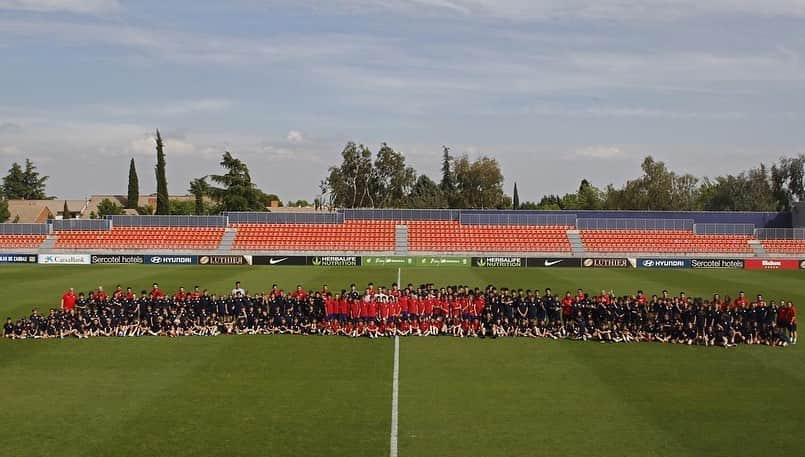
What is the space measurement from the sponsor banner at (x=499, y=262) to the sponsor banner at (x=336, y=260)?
830cm

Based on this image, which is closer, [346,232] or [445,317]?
[445,317]

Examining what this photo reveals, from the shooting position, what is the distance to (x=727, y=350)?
1964cm

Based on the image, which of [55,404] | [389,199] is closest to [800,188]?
[389,199]

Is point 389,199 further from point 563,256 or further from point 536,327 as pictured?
point 536,327

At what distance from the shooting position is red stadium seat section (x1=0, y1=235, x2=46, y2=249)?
5353 centimetres

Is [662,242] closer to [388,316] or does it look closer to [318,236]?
[318,236]

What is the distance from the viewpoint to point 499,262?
51.0 meters

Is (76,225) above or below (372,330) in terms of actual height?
above

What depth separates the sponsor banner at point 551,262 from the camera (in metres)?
50.9

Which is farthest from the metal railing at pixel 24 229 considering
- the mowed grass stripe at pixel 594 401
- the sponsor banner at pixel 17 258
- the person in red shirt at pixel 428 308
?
the mowed grass stripe at pixel 594 401

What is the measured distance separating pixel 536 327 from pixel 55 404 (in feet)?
42.8

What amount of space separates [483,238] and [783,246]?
2275 centimetres

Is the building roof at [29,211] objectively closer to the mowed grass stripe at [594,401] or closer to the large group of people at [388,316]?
the large group of people at [388,316]

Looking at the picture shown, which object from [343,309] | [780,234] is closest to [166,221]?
[343,309]
